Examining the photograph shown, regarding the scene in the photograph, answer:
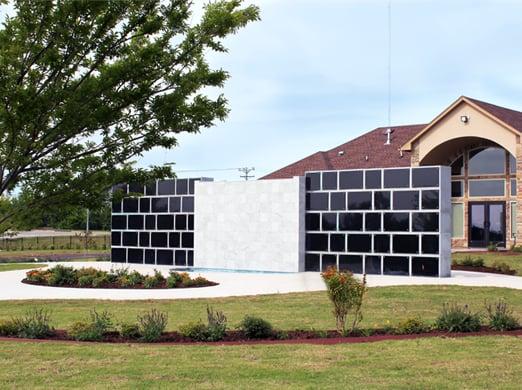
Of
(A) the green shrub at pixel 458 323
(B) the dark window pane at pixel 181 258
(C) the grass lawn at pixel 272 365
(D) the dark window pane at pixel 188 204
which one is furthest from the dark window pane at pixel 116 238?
(A) the green shrub at pixel 458 323

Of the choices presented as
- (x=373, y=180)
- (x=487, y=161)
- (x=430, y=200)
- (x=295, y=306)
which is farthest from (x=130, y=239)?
(x=487, y=161)

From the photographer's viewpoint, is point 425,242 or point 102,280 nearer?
point 102,280

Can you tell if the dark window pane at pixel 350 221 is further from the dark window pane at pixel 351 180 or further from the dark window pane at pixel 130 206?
the dark window pane at pixel 130 206

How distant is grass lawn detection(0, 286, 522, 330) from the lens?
13.5 m

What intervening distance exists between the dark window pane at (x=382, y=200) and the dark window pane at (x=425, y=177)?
3.79 feet

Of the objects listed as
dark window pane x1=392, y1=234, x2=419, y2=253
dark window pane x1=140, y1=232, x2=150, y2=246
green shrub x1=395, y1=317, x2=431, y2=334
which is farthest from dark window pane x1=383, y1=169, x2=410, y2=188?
green shrub x1=395, y1=317, x2=431, y2=334

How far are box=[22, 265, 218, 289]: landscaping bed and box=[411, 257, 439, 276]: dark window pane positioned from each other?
7346 mm

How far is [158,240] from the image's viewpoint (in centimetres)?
3209

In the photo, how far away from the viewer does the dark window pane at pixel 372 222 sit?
25.2m

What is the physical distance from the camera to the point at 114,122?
7.03 meters

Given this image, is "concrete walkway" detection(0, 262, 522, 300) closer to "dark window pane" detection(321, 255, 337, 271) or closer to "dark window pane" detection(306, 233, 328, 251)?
"dark window pane" detection(321, 255, 337, 271)

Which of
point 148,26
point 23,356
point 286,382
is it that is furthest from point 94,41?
point 23,356

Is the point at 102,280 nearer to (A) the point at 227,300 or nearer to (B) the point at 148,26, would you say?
(A) the point at 227,300

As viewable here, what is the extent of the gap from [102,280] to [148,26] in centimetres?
1586
